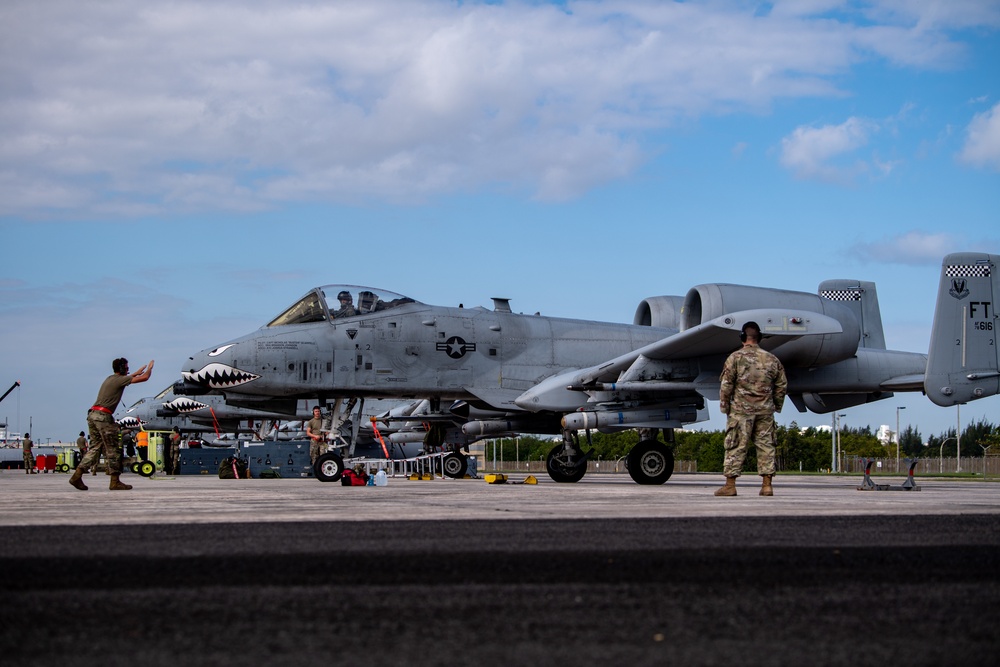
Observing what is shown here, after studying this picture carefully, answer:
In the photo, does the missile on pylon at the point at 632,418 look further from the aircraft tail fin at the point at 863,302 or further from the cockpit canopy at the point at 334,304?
the aircraft tail fin at the point at 863,302

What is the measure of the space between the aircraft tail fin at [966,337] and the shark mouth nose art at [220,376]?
11.0 metres

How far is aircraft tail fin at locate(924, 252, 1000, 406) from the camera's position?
1777 cm

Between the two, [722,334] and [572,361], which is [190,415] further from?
[722,334]

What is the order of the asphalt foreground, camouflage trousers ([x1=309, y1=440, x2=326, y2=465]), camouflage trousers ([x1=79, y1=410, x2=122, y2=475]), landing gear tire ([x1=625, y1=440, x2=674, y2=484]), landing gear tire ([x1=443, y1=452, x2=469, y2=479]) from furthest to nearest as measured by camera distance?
landing gear tire ([x1=443, y1=452, x2=469, y2=479])
camouflage trousers ([x1=309, y1=440, x2=326, y2=465])
landing gear tire ([x1=625, y1=440, x2=674, y2=484])
camouflage trousers ([x1=79, y1=410, x2=122, y2=475])
the asphalt foreground

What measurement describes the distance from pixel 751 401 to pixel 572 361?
809 cm

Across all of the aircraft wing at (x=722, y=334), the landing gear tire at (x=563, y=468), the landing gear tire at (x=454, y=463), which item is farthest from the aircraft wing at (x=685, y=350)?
the landing gear tire at (x=454, y=463)

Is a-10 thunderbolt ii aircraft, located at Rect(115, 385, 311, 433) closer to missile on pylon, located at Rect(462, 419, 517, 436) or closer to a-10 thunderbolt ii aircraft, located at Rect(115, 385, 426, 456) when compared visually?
a-10 thunderbolt ii aircraft, located at Rect(115, 385, 426, 456)

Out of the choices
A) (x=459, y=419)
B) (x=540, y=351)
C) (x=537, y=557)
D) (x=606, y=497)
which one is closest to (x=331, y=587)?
(x=537, y=557)

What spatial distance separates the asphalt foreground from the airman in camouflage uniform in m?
3.89

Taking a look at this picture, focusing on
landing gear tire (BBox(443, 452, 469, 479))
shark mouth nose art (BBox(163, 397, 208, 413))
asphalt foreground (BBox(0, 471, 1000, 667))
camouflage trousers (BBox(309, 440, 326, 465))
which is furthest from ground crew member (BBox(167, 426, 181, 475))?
asphalt foreground (BBox(0, 471, 1000, 667))

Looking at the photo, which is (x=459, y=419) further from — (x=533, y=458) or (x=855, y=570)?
(x=533, y=458)

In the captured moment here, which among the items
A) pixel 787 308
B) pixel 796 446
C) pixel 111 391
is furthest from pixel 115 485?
pixel 796 446

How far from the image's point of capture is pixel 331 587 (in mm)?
3887

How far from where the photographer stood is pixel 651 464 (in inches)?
635
